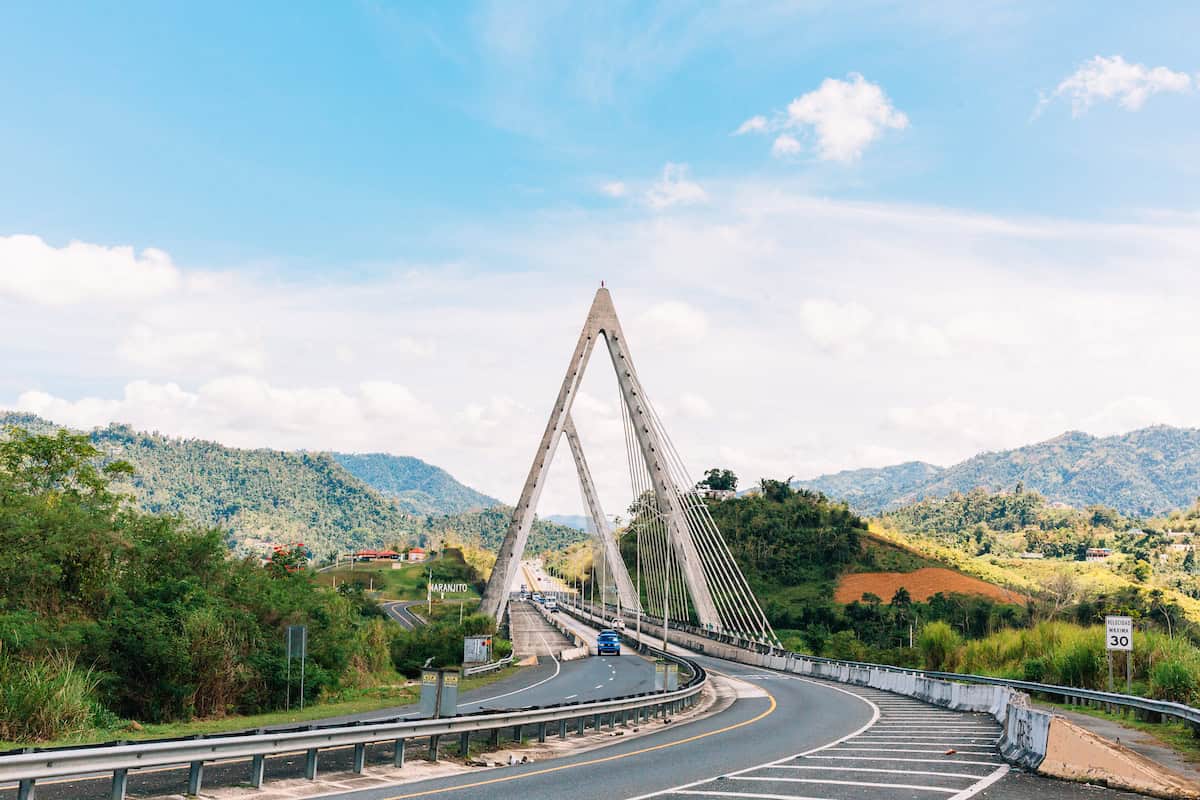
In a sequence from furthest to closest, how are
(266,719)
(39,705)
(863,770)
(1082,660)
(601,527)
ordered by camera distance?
(601,527)
(1082,660)
(266,719)
(39,705)
(863,770)

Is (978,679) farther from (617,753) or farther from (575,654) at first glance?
(575,654)

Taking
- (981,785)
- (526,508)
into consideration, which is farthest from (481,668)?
(981,785)

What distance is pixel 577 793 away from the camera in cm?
1324

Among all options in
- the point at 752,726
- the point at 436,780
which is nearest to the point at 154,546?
the point at 752,726

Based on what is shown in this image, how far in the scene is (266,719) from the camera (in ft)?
84.5

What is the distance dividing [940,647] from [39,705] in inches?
1639

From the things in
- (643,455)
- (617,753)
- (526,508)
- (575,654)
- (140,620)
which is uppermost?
(643,455)

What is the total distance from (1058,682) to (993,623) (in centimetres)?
6386

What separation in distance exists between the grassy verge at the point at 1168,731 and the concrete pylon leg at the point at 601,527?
74.9 metres

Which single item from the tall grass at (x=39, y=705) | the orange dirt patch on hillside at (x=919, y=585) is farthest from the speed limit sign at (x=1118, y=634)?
the orange dirt patch on hillside at (x=919, y=585)

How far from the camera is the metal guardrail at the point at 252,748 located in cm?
1043

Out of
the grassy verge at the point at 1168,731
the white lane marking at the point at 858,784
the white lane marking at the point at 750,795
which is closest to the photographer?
the white lane marking at the point at 750,795

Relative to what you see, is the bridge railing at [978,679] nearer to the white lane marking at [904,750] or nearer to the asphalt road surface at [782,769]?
the asphalt road surface at [782,769]

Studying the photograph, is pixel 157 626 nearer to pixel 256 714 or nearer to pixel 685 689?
pixel 256 714
